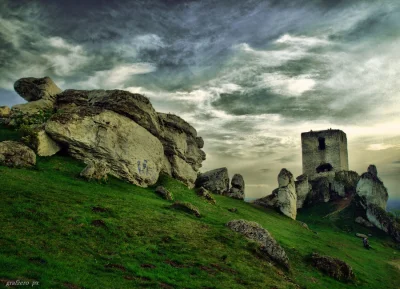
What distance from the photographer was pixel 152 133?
183 ft

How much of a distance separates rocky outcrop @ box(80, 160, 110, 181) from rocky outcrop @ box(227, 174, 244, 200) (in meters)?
32.8

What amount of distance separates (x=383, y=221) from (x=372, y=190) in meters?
9.32

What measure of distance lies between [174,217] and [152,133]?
23.7 m

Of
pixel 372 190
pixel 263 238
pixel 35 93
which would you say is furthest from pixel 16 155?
pixel 372 190

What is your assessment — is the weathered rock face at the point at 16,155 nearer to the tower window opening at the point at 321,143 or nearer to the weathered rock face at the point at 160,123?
the weathered rock face at the point at 160,123

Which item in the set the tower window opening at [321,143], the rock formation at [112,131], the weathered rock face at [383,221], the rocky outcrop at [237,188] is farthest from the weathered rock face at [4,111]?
the tower window opening at [321,143]

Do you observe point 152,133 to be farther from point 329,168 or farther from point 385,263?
point 329,168

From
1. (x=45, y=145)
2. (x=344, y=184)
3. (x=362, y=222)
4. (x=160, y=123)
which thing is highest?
(x=160, y=123)

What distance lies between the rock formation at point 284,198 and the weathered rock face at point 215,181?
10.1 meters

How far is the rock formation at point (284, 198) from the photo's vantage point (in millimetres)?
69375

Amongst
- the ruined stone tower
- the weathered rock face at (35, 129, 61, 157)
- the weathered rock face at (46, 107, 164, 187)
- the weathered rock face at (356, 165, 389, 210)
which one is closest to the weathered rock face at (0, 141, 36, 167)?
the weathered rock face at (35, 129, 61, 157)

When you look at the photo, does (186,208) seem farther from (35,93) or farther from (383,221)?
(383,221)

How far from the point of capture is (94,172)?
131 ft

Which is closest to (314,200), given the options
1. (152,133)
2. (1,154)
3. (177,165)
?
(177,165)
